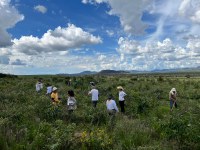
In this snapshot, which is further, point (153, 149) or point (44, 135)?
point (44, 135)

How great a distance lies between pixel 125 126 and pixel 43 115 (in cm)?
482

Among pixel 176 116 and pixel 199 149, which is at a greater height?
pixel 176 116

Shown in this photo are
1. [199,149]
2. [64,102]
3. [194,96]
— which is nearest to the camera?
[199,149]

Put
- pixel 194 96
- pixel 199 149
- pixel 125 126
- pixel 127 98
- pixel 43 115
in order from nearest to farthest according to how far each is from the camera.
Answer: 1. pixel 199 149
2. pixel 125 126
3. pixel 43 115
4. pixel 127 98
5. pixel 194 96

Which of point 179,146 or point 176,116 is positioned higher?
point 176,116

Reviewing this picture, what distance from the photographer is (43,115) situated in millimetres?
14805

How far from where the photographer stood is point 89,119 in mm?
14875

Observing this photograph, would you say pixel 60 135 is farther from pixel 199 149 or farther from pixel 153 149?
pixel 199 149

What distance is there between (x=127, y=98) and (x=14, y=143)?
16.7 metres

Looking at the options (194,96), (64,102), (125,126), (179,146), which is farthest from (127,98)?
(179,146)

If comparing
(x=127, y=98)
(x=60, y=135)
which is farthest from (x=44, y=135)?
(x=127, y=98)

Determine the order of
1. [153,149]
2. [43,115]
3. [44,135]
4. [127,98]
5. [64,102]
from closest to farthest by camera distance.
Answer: [153,149] → [44,135] → [43,115] → [64,102] → [127,98]

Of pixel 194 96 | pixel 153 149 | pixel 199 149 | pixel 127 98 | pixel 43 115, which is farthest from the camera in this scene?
pixel 194 96

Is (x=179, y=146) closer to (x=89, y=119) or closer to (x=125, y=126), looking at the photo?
(x=125, y=126)
